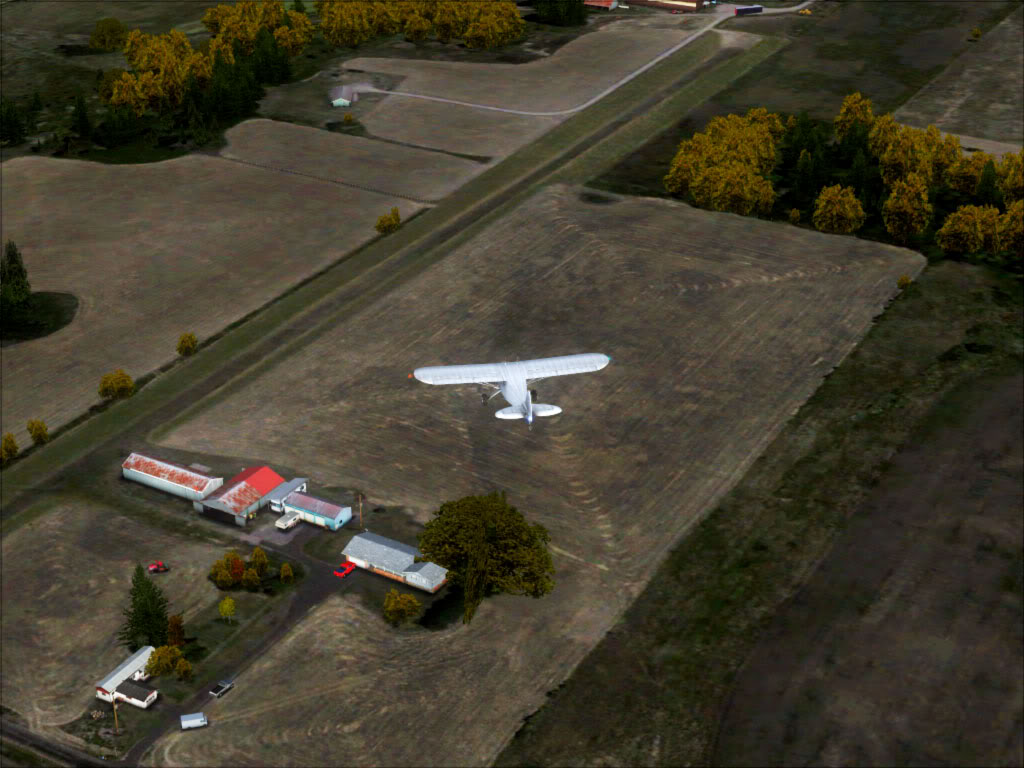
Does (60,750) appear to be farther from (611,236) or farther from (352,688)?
(611,236)

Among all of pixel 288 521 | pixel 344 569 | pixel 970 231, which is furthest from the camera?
pixel 970 231

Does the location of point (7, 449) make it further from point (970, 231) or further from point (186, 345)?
point (970, 231)

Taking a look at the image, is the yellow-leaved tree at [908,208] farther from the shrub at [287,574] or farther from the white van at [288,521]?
the shrub at [287,574]

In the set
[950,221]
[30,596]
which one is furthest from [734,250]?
[30,596]

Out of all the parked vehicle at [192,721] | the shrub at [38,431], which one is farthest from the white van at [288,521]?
the shrub at [38,431]

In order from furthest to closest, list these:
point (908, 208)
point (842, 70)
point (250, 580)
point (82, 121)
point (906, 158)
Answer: point (842, 70) < point (82, 121) < point (906, 158) < point (908, 208) < point (250, 580)

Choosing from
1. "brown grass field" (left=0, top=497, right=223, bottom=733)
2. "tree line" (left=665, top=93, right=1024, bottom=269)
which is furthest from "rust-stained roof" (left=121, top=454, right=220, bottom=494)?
"tree line" (left=665, top=93, right=1024, bottom=269)

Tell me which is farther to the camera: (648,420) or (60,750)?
(648,420)

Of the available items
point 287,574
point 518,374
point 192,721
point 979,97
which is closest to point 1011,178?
point 979,97
